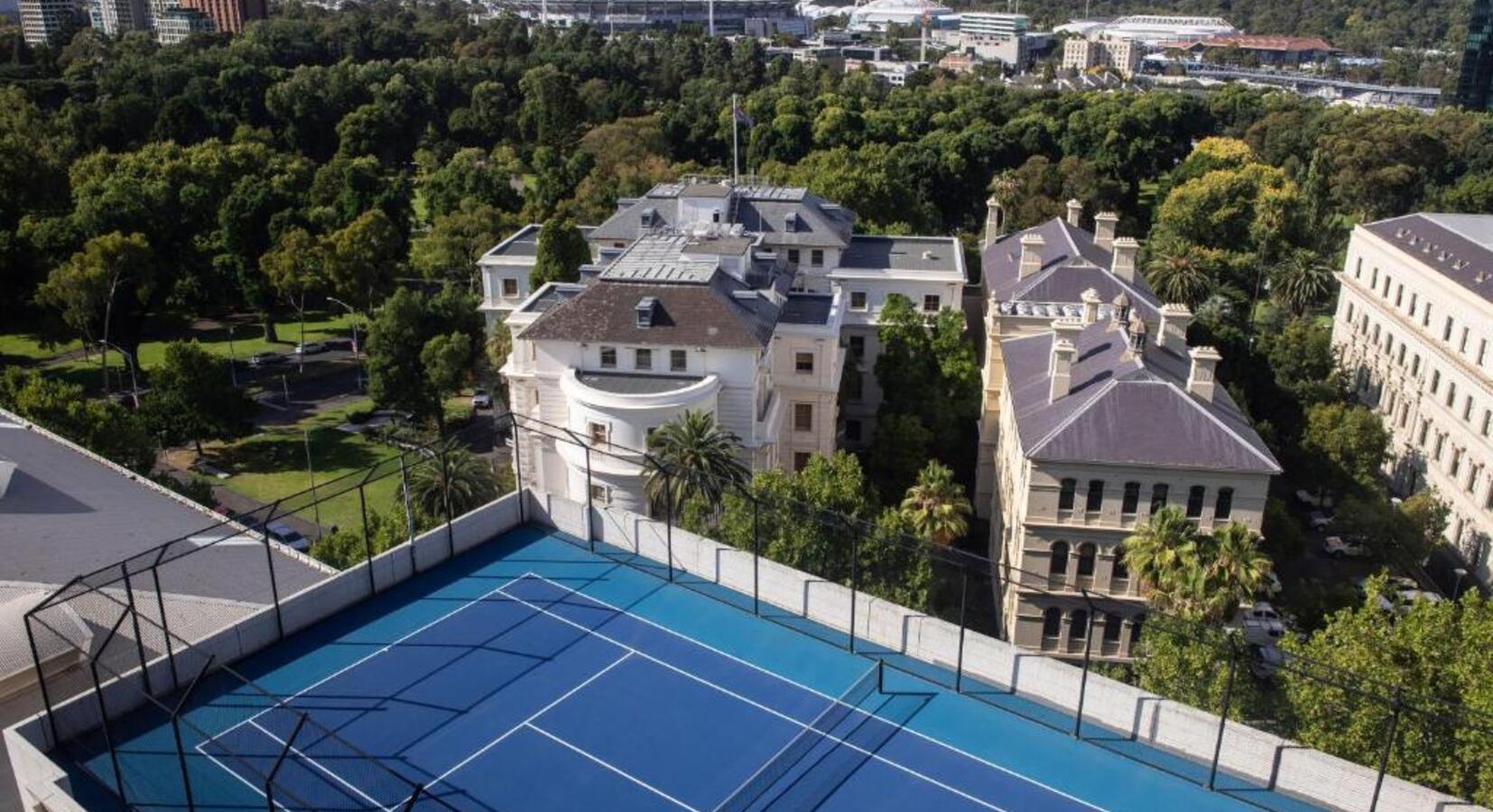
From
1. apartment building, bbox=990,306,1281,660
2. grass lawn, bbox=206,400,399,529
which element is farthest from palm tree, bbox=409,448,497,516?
apartment building, bbox=990,306,1281,660

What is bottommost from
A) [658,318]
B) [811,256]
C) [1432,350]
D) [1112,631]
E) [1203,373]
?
[1112,631]

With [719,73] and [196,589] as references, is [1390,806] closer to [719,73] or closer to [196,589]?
[196,589]

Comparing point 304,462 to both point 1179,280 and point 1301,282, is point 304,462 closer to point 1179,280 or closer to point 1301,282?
point 1179,280

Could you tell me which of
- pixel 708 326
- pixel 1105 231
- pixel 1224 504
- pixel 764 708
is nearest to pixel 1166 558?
pixel 1224 504

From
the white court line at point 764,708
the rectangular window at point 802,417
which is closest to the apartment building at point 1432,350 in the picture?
the rectangular window at point 802,417

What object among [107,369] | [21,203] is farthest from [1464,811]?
[21,203]

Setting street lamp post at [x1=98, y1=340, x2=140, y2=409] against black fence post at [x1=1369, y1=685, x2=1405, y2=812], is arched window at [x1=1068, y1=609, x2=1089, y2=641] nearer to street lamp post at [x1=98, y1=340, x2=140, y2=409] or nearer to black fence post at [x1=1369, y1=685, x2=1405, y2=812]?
black fence post at [x1=1369, y1=685, x2=1405, y2=812]

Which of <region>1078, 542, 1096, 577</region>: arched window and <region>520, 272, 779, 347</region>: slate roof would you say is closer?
<region>1078, 542, 1096, 577</region>: arched window
